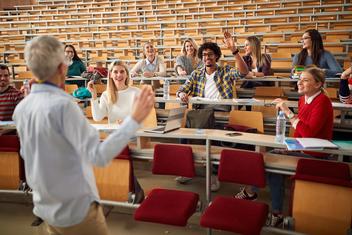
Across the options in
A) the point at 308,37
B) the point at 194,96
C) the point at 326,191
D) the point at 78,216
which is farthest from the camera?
the point at 308,37

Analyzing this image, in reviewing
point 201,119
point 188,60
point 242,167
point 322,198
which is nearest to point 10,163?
point 201,119

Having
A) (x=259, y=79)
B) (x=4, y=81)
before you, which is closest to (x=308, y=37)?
(x=259, y=79)

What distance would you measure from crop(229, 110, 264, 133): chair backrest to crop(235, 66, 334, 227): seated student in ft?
1.72

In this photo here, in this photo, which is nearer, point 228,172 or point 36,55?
point 36,55

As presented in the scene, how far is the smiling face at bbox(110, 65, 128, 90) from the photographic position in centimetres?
287

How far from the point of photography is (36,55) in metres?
1.04

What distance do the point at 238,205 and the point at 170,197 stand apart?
0.42 meters

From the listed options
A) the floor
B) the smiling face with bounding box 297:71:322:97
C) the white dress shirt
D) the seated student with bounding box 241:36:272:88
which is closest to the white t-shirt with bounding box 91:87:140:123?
the floor

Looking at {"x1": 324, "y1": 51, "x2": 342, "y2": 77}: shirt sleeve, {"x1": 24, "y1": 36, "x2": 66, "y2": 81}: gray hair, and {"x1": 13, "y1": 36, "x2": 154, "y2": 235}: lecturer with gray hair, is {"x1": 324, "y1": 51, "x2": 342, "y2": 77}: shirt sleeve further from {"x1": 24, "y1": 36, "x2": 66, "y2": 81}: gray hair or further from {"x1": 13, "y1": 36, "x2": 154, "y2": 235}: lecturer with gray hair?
{"x1": 24, "y1": 36, "x2": 66, "y2": 81}: gray hair

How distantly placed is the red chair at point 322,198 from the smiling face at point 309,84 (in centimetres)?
60

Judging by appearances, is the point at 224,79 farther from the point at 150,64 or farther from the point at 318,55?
the point at 150,64

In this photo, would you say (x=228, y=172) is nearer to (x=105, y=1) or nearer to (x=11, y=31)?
(x=105, y=1)

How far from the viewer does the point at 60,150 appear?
3.55 feet

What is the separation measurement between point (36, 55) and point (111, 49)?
26.1ft
